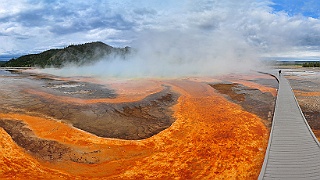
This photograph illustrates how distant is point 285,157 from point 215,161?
4.77 feet

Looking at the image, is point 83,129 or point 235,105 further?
point 235,105

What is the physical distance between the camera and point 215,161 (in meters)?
6.02

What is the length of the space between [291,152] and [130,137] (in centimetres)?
413

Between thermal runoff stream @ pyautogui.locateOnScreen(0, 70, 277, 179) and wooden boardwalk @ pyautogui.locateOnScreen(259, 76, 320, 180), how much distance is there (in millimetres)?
466

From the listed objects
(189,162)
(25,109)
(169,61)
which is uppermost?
(169,61)

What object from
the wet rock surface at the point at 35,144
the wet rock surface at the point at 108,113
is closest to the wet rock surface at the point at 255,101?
the wet rock surface at the point at 108,113

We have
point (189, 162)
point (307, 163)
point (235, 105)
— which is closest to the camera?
point (307, 163)

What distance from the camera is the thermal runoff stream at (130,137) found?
566 centimetres

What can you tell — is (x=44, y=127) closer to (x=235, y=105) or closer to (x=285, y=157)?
(x=285, y=157)

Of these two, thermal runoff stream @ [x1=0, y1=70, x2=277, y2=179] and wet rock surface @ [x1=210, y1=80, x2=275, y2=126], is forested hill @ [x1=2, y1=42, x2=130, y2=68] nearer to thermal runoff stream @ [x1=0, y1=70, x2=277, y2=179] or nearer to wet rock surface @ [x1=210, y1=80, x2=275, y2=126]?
wet rock surface @ [x1=210, y1=80, x2=275, y2=126]

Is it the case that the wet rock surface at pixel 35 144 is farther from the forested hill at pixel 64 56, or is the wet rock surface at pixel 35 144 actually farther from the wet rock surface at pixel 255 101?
the forested hill at pixel 64 56

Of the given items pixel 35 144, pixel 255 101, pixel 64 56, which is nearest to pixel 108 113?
pixel 35 144

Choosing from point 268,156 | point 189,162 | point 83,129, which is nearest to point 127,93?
point 83,129

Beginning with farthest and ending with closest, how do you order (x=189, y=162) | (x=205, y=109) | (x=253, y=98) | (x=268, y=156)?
(x=253, y=98) < (x=205, y=109) < (x=189, y=162) < (x=268, y=156)
